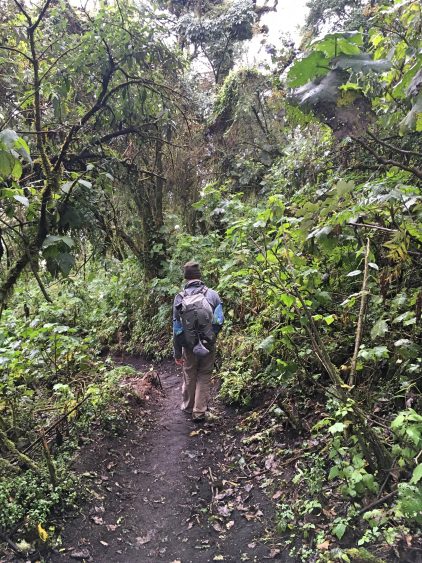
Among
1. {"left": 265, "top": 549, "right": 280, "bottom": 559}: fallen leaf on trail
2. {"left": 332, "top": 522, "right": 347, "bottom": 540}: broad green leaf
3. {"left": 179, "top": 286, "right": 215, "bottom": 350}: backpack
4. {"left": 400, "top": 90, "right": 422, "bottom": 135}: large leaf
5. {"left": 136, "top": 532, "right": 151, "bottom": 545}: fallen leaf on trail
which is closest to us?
{"left": 400, "top": 90, "right": 422, "bottom": 135}: large leaf

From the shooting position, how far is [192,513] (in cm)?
385

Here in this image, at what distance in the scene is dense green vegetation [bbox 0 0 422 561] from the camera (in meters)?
2.90

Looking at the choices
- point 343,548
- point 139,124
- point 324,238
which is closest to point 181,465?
point 343,548

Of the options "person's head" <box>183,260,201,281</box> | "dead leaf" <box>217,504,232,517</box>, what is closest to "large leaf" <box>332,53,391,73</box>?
"person's head" <box>183,260,201,281</box>

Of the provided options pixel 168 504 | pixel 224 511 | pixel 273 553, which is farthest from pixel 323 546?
pixel 168 504

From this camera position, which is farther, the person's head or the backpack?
the person's head

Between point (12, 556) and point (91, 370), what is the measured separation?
9.94 feet

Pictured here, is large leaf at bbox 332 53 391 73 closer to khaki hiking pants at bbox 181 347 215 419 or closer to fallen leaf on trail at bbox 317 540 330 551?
fallen leaf on trail at bbox 317 540 330 551

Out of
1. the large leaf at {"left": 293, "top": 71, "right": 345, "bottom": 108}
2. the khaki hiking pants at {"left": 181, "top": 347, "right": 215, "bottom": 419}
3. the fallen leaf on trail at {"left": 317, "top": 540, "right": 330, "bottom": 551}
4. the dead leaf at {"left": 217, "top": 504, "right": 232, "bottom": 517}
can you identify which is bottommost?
the dead leaf at {"left": 217, "top": 504, "right": 232, "bottom": 517}

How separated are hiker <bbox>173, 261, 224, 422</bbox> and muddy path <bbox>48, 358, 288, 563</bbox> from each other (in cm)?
47

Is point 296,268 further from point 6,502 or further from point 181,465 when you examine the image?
point 6,502

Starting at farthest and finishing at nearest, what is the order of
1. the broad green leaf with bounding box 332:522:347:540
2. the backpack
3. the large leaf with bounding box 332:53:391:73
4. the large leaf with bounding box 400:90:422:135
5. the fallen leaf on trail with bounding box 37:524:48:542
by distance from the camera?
1. the backpack
2. the fallen leaf on trail with bounding box 37:524:48:542
3. the broad green leaf with bounding box 332:522:347:540
4. the large leaf with bounding box 332:53:391:73
5. the large leaf with bounding box 400:90:422:135

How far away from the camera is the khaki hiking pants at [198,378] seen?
5.66m

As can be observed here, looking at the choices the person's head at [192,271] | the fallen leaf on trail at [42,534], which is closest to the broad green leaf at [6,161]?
the fallen leaf on trail at [42,534]
